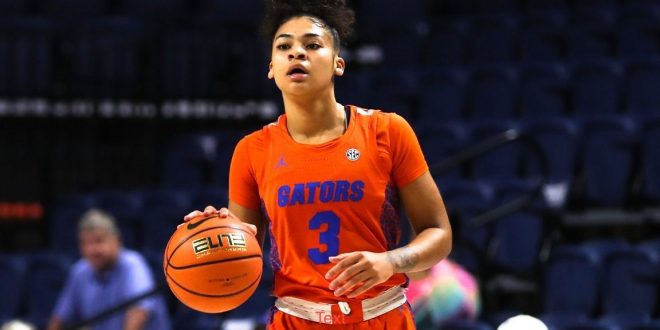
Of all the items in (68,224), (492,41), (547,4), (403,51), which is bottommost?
(68,224)

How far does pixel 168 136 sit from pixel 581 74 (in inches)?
149

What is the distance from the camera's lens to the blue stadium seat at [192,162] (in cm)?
883

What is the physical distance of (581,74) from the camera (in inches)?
327

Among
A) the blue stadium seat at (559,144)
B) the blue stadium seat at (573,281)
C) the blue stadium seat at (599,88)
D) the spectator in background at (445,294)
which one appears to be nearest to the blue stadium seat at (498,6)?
→ the blue stadium seat at (599,88)

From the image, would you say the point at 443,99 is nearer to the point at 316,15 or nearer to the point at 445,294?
the point at 445,294

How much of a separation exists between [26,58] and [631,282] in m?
5.85

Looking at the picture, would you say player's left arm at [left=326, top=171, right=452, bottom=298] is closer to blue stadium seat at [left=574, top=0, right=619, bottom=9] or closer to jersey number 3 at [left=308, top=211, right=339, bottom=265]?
jersey number 3 at [left=308, top=211, right=339, bottom=265]

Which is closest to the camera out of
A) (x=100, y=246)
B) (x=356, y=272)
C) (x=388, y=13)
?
(x=356, y=272)

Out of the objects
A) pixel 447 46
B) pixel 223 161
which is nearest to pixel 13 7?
pixel 223 161

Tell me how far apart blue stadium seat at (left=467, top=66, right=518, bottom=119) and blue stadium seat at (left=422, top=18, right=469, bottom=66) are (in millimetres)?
1109

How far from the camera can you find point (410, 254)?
295 centimetres

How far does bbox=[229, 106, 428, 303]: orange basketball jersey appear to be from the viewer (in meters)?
3.01

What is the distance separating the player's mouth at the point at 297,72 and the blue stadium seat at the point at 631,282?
3715 mm

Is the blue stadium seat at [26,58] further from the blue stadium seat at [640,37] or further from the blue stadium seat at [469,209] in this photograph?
the blue stadium seat at [640,37]
